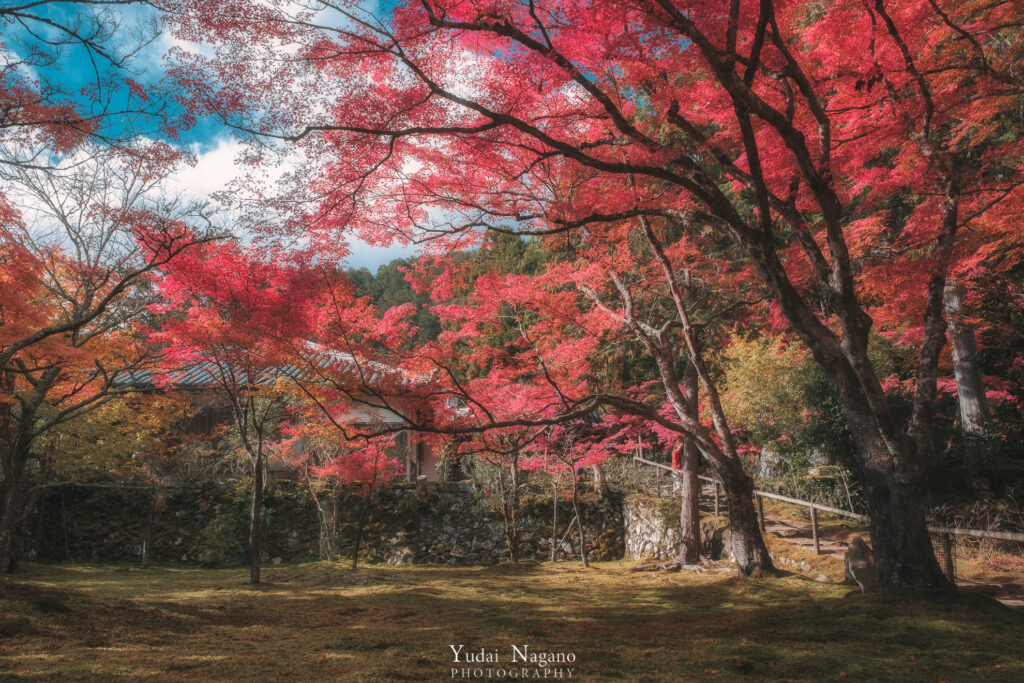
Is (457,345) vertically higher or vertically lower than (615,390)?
higher

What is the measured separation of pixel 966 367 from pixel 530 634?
10.1 metres

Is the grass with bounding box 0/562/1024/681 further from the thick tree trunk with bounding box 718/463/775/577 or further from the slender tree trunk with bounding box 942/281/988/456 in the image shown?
the slender tree trunk with bounding box 942/281/988/456

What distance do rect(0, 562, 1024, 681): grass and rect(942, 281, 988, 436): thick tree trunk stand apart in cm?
617

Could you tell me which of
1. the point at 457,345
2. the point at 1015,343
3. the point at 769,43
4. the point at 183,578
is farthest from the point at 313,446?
the point at 1015,343

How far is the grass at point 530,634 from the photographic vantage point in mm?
3531

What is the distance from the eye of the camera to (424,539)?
13648 mm

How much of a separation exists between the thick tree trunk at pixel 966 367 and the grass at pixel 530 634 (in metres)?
6.17

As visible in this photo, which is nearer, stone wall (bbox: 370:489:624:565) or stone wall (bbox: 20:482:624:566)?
stone wall (bbox: 20:482:624:566)

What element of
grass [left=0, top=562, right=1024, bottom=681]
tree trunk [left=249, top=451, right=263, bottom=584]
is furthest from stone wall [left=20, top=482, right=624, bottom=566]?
grass [left=0, top=562, right=1024, bottom=681]

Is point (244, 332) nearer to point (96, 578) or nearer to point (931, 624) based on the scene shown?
point (96, 578)

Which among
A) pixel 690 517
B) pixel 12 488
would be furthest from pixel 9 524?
pixel 690 517

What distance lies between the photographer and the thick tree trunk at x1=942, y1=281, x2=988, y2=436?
10.4 meters

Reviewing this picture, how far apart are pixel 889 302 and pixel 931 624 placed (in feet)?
20.5

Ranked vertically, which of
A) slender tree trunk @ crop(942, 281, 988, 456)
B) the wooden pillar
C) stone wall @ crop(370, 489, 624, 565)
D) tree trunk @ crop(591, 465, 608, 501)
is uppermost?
slender tree trunk @ crop(942, 281, 988, 456)
